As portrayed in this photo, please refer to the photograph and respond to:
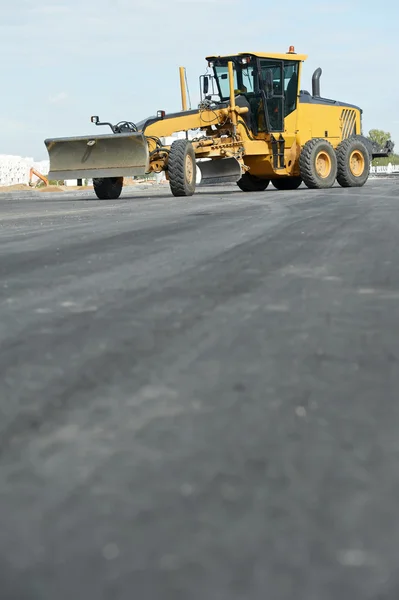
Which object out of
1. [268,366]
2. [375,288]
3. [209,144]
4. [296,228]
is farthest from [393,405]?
[209,144]

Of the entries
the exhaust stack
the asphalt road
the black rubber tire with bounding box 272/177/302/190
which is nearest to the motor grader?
the exhaust stack

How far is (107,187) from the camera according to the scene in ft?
54.5

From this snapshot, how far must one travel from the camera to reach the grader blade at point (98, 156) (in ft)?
48.5

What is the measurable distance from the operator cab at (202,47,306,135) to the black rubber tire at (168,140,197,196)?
6.59 ft

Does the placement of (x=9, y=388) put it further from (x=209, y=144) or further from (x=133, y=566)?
(x=209, y=144)

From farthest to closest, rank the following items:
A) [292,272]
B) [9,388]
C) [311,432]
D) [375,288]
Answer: [292,272], [375,288], [9,388], [311,432]

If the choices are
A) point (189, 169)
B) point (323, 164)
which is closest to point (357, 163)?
point (323, 164)

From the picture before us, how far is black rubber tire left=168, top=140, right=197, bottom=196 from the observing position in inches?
564

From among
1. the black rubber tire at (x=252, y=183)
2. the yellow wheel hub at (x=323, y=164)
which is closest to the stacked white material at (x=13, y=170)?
the black rubber tire at (x=252, y=183)

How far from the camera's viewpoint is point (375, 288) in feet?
10.3

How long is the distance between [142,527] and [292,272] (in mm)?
2668

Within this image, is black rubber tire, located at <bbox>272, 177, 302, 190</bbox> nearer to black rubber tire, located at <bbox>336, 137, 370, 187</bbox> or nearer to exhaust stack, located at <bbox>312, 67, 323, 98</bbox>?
black rubber tire, located at <bbox>336, 137, 370, 187</bbox>

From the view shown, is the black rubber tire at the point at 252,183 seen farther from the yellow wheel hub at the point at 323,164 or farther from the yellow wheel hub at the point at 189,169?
the yellow wheel hub at the point at 189,169

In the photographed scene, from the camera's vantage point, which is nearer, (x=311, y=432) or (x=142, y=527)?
(x=142, y=527)
